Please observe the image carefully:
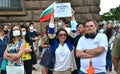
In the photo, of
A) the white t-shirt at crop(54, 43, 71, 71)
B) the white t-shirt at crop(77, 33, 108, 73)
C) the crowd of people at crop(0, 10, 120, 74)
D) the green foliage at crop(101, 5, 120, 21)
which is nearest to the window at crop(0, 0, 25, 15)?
the crowd of people at crop(0, 10, 120, 74)

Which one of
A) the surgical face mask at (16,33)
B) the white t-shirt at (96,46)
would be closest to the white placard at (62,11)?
the surgical face mask at (16,33)

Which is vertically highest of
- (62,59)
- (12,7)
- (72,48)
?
(12,7)

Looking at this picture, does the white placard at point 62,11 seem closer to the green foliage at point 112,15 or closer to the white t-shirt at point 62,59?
the white t-shirt at point 62,59

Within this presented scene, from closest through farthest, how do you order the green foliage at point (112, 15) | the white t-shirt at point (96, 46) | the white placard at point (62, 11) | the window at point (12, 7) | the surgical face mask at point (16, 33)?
the white t-shirt at point (96, 46)
the surgical face mask at point (16, 33)
the white placard at point (62, 11)
the window at point (12, 7)
the green foliage at point (112, 15)

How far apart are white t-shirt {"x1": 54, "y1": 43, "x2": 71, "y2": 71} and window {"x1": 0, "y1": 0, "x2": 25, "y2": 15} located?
10.4m

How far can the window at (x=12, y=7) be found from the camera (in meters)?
18.7

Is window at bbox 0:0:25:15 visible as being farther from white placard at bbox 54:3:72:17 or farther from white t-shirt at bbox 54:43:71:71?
white t-shirt at bbox 54:43:71:71

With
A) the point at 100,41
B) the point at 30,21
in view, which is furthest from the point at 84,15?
the point at 100,41

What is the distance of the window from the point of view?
1867 centimetres

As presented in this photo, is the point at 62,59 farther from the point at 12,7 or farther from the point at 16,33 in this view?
the point at 12,7

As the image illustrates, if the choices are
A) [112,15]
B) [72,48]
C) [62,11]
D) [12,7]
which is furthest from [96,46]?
[112,15]

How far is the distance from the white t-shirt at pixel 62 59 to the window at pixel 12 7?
10.4m

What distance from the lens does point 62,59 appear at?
27.4 feet

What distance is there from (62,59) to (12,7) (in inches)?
425
